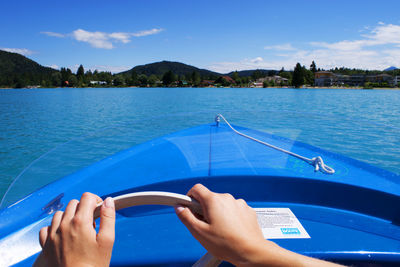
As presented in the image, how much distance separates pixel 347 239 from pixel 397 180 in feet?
2.53

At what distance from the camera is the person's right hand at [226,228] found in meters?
0.39

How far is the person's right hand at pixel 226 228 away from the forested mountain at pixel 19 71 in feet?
299

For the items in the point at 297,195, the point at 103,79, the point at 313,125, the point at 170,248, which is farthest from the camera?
the point at 103,79

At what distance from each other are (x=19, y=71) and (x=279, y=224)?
403ft

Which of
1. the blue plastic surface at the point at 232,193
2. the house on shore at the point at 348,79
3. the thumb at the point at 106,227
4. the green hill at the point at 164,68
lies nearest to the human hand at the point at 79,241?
the thumb at the point at 106,227

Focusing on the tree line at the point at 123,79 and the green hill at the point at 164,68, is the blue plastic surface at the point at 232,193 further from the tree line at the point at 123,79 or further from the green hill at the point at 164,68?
the green hill at the point at 164,68

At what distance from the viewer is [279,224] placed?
3.89 feet

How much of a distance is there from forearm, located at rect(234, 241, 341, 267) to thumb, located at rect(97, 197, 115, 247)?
192mm

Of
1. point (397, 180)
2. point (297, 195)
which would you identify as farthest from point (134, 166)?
point (397, 180)

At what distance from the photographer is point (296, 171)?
1595 mm

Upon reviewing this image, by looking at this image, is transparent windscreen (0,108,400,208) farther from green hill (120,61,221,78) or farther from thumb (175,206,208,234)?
green hill (120,61,221,78)

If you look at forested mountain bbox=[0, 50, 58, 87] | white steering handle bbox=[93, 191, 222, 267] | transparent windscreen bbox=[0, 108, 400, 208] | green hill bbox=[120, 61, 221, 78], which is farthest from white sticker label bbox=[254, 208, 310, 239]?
green hill bbox=[120, 61, 221, 78]

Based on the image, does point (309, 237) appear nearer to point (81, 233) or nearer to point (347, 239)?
point (347, 239)

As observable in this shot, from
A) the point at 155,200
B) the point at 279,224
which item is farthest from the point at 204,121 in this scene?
the point at 155,200
